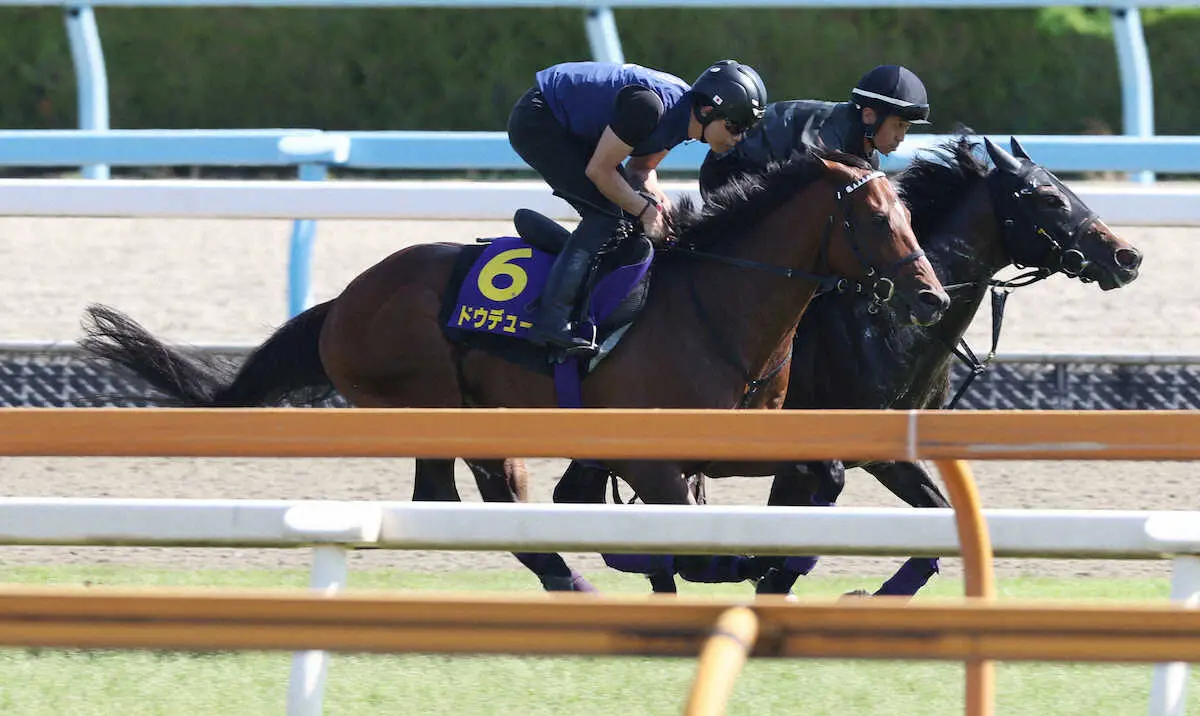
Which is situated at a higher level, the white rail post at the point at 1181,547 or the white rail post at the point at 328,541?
the white rail post at the point at 1181,547

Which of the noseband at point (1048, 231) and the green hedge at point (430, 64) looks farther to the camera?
the green hedge at point (430, 64)

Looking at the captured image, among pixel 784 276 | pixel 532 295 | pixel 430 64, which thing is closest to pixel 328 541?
pixel 532 295

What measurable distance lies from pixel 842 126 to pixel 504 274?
40.8 inches

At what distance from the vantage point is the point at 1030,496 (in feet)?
19.0

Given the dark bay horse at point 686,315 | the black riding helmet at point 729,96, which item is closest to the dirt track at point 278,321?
the dark bay horse at point 686,315

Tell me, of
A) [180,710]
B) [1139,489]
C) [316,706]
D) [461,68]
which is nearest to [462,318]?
[180,710]

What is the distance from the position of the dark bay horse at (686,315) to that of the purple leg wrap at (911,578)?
0.51 meters

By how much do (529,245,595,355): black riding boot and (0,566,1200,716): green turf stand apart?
0.95m

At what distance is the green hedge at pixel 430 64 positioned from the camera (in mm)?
9461

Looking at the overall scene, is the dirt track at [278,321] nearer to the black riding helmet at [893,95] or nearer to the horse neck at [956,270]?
the horse neck at [956,270]

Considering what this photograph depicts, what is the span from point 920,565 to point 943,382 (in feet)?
2.21

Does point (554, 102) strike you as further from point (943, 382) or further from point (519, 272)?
point (943, 382)

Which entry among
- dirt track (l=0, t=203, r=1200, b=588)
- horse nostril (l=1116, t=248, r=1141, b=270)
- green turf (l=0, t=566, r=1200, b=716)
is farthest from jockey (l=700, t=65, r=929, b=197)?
green turf (l=0, t=566, r=1200, b=716)

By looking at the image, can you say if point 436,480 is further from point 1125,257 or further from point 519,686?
point 1125,257
